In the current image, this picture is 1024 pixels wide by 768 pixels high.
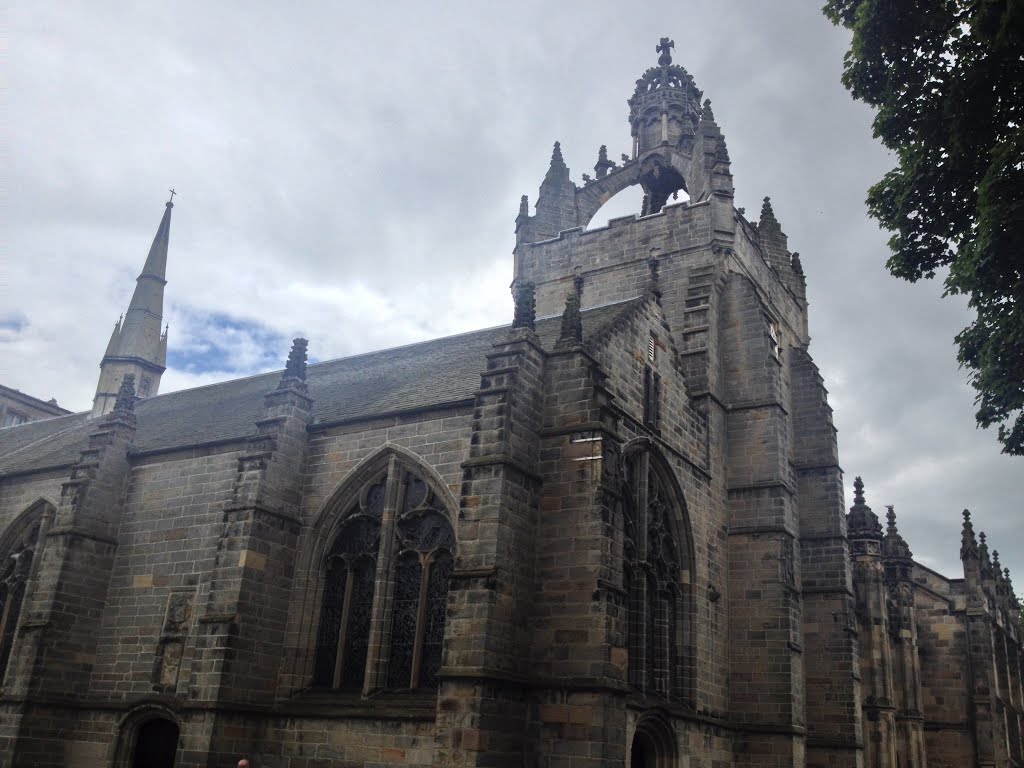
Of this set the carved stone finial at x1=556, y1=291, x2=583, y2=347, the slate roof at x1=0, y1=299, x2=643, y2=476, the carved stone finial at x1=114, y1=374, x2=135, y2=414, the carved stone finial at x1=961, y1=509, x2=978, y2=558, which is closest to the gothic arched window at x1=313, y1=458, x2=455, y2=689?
the slate roof at x1=0, y1=299, x2=643, y2=476

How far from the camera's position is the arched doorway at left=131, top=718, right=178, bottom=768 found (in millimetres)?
19688

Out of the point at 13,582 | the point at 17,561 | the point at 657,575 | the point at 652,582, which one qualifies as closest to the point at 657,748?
the point at 652,582

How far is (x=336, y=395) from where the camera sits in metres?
23.2

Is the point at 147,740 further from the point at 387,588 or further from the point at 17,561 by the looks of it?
the point at 17,561

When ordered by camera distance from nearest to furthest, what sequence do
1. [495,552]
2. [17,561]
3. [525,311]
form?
[495,552] < [525,311] < [17,561]

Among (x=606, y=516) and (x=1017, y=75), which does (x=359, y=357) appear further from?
(x=1017, y=75)

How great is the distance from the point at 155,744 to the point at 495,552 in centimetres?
966

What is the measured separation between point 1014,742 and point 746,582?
21695 mm

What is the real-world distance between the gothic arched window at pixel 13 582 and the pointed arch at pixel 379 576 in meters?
8.88

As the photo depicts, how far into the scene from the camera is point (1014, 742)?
36.7 m

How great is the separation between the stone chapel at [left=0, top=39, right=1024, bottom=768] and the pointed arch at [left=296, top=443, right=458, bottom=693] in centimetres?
5

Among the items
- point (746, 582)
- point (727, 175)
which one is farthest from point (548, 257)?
point (746, 582)

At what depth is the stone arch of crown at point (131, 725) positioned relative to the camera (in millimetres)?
19469

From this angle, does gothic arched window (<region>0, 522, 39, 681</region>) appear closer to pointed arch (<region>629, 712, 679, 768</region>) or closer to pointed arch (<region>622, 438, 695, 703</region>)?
pointed arch (<region>622, 438, 695, 703</region>)
